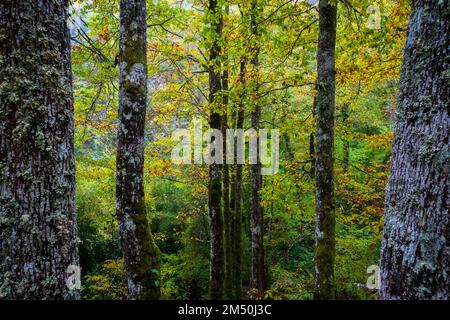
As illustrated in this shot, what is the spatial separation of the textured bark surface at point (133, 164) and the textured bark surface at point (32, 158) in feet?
6.68

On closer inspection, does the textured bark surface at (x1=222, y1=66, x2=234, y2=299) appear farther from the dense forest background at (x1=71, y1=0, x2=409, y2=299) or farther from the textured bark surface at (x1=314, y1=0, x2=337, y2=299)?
the textured bark surface at (x1=314, y1=0, x2=337, y2=299)

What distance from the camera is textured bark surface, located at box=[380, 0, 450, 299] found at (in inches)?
65.8

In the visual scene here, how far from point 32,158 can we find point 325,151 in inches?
150

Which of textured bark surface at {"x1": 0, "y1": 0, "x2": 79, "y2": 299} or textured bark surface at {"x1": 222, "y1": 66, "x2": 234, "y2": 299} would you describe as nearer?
textured bark surface at {"x1": 0, "y1": 0, "x2": 79, "y2": 299}

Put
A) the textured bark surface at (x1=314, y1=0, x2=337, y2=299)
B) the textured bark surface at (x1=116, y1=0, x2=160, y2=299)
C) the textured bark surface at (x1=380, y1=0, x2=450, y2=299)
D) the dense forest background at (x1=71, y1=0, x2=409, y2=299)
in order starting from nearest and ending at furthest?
the textured bark surface at (x1=380, y1=0, x2=450, y2=299) < the textured bark surface at (x1=116, y1=0, x2=160, y2=299) < the textured bark surface at (x1=314, y1=0, x2=337, y2=299) < the dense forest background at (x1=71, y1=0, x2=409, y2=299)

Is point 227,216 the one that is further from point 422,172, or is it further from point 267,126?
point 422,172

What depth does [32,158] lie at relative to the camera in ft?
5.81

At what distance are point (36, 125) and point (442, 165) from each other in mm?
2269

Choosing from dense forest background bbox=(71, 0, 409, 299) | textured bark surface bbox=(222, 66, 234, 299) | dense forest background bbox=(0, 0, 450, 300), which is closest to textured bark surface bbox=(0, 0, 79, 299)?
dense forest background bbox=(0, 0, 450, 300)

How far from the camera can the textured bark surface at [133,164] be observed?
12.8 ft

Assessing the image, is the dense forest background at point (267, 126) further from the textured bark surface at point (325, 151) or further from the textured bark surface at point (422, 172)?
the textured bark surface at point (422, 172)

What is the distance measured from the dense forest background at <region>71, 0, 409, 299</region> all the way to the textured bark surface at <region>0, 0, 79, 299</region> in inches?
114

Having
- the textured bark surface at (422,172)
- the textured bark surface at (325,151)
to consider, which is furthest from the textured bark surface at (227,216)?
the textured bark surface at (422,172)
